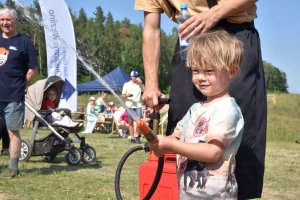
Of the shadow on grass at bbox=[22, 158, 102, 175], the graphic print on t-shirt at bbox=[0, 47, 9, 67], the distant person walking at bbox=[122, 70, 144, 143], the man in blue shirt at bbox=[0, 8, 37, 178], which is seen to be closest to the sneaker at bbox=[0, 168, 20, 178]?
the man in blue shirt at bbox=[0, 8, 37, 178]

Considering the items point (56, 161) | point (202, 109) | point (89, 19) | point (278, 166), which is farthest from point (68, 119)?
point (89, 19)

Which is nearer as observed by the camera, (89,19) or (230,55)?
(230,55)

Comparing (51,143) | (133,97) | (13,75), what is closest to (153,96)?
(13,75)

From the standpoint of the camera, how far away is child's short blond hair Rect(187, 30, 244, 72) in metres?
1.96

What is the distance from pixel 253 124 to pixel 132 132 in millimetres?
9823

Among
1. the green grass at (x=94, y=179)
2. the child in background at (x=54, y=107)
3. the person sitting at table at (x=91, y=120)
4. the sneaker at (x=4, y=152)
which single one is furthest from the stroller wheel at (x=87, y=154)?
the person sitting at table at (x=91, y=120)

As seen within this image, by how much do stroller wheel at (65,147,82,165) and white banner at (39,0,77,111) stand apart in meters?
5.75

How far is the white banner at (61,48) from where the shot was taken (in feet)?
43.4

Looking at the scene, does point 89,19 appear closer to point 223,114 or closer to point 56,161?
point 56,161

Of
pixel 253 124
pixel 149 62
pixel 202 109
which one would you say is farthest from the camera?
pixel 149 62

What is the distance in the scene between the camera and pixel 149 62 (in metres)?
2.74

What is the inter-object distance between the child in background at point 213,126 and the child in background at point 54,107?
536 cm

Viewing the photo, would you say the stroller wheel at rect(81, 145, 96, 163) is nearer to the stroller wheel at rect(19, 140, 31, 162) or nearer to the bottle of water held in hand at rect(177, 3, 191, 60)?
the stroller wheel at rect(19, 140, 31, 162)

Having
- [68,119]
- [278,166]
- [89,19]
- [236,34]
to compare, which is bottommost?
[278,166]
